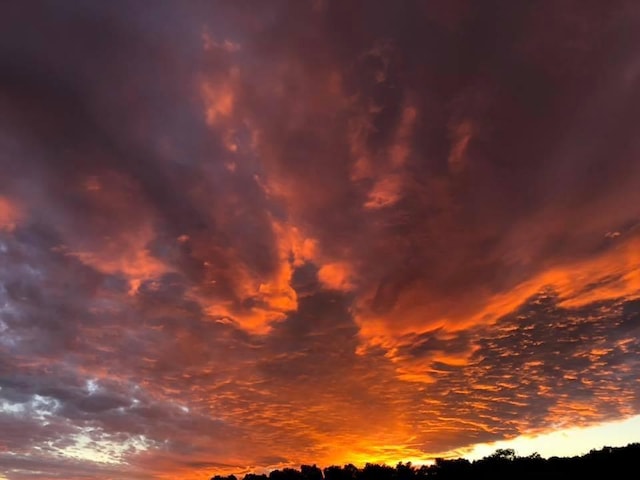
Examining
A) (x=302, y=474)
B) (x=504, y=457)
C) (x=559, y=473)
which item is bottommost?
(x=559, y=473)

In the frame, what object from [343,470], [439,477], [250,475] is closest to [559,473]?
[439,477]

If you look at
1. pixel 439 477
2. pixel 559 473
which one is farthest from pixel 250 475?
pixel 559 473

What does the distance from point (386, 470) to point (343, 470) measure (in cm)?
1290

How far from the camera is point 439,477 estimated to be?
7556cm

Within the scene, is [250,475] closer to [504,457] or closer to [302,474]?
[302,474]

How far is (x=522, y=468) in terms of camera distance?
6619 centimetres

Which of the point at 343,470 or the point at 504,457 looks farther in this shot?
the point at 343,470

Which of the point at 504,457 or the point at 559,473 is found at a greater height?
the point at 504,457

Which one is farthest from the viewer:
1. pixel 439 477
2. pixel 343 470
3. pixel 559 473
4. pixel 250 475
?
pixel 250 475

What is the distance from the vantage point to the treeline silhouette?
2115 inches

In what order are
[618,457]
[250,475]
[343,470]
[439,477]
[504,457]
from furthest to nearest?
[250,475], [343,470], [439,477], [504,457], [618,457]

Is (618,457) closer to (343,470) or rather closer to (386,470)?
(386,470)

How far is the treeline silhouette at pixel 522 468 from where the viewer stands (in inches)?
2115

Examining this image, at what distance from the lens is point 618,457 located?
54.9 metres
